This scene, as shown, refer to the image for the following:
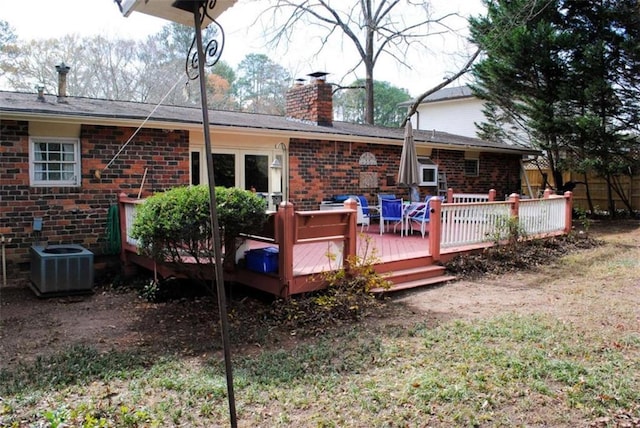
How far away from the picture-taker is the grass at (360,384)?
11.3 feet

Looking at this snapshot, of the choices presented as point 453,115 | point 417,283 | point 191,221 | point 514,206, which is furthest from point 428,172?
point 453,115

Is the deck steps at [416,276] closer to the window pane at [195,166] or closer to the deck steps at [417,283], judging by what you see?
the deck steps at [417,283]

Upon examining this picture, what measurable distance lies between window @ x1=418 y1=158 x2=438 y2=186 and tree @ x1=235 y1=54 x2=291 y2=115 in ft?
76.5

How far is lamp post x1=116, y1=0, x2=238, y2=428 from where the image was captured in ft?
9.34

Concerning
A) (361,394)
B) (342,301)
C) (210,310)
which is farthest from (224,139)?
(361,394)

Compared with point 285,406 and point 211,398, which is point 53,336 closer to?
point 211,398

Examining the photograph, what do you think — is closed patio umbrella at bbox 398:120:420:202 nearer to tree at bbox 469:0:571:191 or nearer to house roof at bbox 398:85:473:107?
tree at bbox 469:0:571:191

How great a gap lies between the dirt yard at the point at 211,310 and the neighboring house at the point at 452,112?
19.0 m

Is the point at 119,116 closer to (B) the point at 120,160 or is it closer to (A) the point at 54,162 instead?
(B) the point at 120,160

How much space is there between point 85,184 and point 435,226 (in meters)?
5.61

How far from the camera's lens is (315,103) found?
42.6 feet

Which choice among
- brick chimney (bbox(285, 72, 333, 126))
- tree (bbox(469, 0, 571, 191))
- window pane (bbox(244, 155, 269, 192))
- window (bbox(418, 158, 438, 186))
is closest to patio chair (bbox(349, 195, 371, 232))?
window pane (bbox(244, 155, 269, 192))

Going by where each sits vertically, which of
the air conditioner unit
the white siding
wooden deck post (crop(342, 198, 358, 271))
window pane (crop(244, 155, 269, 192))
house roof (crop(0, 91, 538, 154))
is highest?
the white siding

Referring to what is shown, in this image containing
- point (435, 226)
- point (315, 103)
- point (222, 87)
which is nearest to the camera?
point (435, 226)
